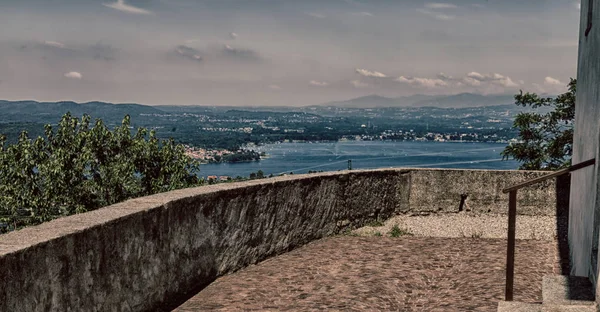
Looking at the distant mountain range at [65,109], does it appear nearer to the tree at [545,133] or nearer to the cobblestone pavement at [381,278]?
the tree at [545,133]

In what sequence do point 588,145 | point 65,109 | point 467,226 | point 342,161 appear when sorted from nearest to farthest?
point 588,145
point 467,226
point 342,161
point 65,109

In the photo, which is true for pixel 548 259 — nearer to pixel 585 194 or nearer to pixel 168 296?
pixel 585 194

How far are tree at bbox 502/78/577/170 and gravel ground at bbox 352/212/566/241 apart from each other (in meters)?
14.2

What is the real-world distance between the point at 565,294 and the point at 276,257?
149 inches

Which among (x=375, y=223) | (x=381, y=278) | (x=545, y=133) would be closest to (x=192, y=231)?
(x=381, y=278)

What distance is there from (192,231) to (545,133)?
802 inches

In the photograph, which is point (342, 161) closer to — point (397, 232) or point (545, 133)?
point (545, 133)

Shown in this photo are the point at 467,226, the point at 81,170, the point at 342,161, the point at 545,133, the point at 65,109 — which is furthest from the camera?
the point at 65,109

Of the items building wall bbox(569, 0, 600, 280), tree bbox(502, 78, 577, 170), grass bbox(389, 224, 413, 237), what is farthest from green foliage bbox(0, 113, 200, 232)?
building wall bbox(569, 0, 600, 280)

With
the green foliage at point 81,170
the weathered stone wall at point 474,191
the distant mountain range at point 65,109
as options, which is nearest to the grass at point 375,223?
the weathered stone wall at point 474,191

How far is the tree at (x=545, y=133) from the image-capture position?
22.6 meters

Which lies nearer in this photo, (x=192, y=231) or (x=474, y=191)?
(x=192, y=231)

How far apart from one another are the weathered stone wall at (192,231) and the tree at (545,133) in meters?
14.3

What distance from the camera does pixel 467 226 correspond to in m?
9.36
